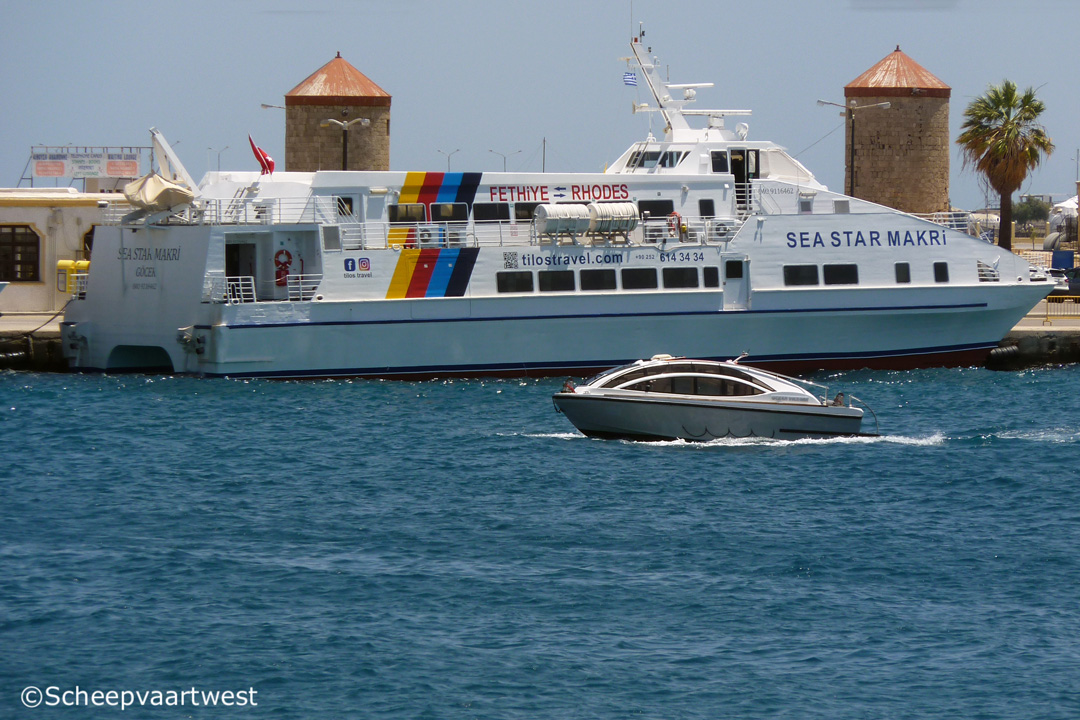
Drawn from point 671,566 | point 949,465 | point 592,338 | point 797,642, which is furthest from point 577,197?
point 797,642

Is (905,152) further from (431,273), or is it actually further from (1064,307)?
(431,273)

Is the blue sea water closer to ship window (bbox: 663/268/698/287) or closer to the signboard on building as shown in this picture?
ship window (bbox: 663/268/698/287)

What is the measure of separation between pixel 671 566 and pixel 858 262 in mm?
20960

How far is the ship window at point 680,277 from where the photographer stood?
38.8 metres

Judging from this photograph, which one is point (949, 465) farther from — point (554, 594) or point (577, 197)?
point (577, 197)

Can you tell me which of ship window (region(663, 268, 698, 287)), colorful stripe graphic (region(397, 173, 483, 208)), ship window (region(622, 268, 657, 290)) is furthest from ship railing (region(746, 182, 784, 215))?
colorful stripe graphic (region(397, 173, 483, 208))

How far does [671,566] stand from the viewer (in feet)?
68.1

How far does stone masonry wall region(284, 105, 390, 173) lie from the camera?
60469mm

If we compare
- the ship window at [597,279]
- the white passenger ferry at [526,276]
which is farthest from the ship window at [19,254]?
the ship window at [597,279]

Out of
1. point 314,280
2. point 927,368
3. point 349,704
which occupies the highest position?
point 314,280

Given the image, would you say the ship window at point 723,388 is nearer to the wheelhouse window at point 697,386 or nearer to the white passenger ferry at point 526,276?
the wheelhouse window at point 697,386

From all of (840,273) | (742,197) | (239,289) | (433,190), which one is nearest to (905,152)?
(742,197)

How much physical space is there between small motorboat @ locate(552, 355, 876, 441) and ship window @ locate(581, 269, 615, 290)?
9.65 m

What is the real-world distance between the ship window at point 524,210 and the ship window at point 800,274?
719 centimetres
